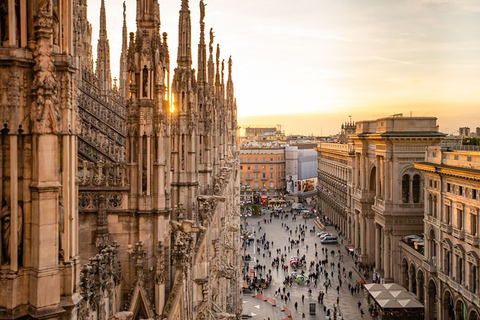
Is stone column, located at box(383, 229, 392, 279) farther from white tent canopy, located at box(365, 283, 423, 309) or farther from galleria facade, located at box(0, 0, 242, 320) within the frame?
galleria facade, located at box(0, 0, 242, 320)

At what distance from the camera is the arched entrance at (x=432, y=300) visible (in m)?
35.6

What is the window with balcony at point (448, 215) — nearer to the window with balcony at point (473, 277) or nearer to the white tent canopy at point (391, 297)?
the window with balcony at point (473, 277)

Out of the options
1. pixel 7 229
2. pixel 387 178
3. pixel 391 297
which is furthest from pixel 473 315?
pixel 7 229

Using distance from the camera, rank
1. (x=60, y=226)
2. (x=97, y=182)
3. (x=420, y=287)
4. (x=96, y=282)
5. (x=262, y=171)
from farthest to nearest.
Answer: (x=262, y=171)
(x=420, y=287)
(x=97, y=182)
(x=96, y=282)
(x=60, y=226)

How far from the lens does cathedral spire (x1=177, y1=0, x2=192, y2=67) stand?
741 inches

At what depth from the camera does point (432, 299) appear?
3594 centimetres

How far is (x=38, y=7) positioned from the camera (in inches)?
186

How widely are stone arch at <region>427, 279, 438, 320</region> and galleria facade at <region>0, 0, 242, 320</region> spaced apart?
62.6ft

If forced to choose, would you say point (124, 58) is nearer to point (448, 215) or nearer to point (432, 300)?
point (448, 215)

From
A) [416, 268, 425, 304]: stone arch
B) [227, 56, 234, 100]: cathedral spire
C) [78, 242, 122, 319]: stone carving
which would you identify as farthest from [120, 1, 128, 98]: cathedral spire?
[78, 242, 122, 319]: stone carving

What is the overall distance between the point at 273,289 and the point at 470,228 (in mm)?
19136

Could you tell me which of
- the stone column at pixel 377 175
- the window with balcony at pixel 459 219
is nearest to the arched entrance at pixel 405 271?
the stone column at pixel 377 175

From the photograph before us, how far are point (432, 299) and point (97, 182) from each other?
102ft

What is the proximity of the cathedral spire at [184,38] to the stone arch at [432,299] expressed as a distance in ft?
86.7
